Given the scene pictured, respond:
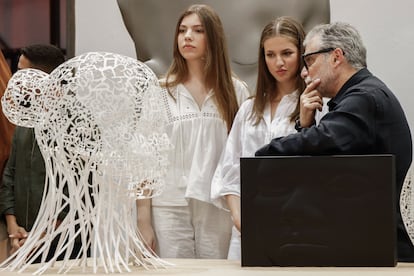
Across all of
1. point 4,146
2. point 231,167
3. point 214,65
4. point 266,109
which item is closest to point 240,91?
point 214,65

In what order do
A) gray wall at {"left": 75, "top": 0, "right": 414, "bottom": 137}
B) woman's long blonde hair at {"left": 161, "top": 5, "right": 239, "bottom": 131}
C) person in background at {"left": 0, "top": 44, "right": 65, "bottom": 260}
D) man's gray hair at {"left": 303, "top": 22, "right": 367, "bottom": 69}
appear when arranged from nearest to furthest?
man's gray hair at {"left": 303, "top": 22, "right": 367, "bottom": 69} < woman's long blonde hair at {"left": 161, "top": 5, "right": 239, "bottom": 131} < person in background at {"left": 0, "top": 44, "right": 65, "bottom": 260} < gray wall at {"left": 75, "top": 0, "right": 414, "bottom": 137}

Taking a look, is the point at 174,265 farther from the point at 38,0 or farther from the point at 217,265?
the point at 38,0

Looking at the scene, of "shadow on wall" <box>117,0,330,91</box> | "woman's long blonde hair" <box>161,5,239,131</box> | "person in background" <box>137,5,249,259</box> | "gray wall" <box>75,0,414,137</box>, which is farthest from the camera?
"shadow on wall" <box>117,0,330,91</box>

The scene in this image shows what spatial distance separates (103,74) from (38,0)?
2040 millimetres

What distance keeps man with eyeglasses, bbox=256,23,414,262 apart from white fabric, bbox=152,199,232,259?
0.61m

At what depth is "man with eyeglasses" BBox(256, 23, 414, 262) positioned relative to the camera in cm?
218

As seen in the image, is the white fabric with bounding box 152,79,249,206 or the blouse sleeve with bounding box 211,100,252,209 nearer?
the blouse sleeve with bounding box 211,100,252,209

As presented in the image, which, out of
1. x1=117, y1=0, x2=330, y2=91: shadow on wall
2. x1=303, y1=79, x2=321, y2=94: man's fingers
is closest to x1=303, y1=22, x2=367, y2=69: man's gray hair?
x1=303, y1=79, x2=321, y2=94: man's fingers

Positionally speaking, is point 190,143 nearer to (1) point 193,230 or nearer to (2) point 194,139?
(2) point 194,139

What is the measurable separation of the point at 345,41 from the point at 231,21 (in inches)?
44.3

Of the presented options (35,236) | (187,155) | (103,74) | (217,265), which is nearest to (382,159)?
(217,265)

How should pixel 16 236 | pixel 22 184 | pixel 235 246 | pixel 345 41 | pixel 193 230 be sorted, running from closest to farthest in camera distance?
pixel 345 41, pixel 235 246, pixel 193 230, pixel 16 236, pixel 22 184

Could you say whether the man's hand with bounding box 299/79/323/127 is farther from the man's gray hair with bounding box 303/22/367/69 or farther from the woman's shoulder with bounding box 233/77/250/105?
the woman's shoulder with bounding box 233/77/250/105

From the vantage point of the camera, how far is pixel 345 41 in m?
2.45
